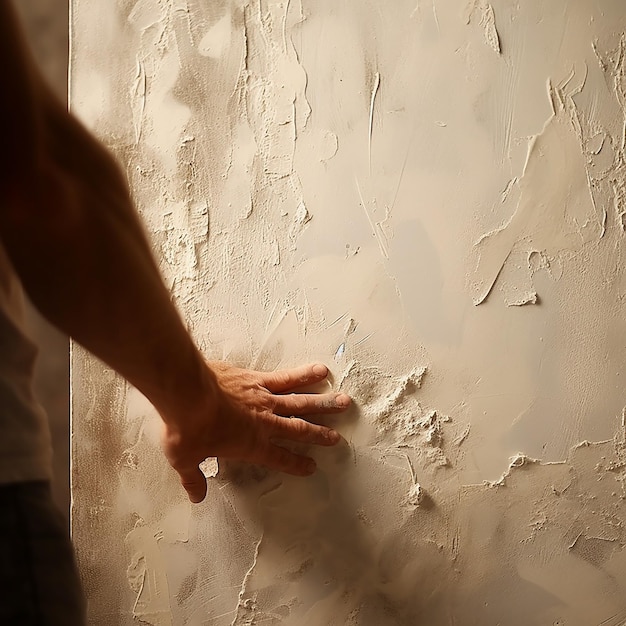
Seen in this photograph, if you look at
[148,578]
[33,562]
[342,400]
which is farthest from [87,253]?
[148,578]

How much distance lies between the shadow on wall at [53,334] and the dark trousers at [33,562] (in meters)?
0.80

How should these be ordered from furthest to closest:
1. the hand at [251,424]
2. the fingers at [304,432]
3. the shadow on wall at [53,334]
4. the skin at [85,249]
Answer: the shadow on wall at [53,334]
the fingers at [304,432]
the hand at [251,424]
the skin at [85,249]

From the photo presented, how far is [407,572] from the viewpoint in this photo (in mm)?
939

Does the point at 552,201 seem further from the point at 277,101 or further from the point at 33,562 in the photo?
the point at 33,562

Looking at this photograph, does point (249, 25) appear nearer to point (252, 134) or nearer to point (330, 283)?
point (252, 134)

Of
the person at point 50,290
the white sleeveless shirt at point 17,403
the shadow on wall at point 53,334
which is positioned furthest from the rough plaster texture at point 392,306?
the white sleeveless shirt at point 17,403

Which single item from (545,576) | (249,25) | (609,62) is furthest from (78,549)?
(609,62)

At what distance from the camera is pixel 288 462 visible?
926mm

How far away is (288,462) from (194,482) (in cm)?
14

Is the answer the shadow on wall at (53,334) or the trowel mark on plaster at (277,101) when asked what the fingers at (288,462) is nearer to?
the trowel mark on plaster at (277,101)

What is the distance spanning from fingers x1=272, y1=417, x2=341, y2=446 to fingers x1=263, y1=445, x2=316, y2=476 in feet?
0.07

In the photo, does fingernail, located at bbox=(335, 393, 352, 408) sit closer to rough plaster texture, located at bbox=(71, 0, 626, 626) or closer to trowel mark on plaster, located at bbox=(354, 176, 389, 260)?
rough plaster texture, located at bbox=(71, 0, 626, 626)

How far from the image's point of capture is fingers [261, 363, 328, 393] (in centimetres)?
95

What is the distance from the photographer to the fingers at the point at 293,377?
0.95m
